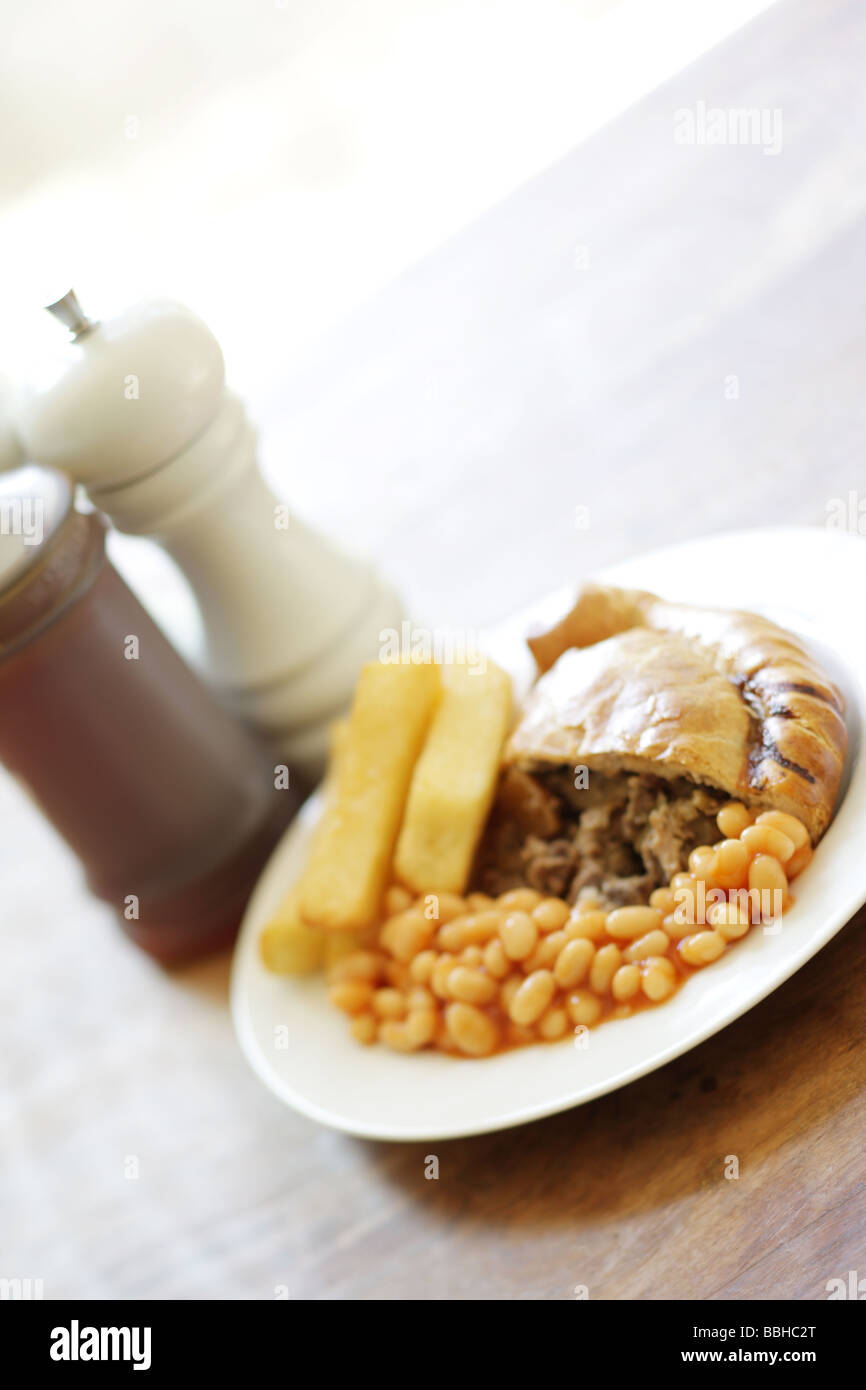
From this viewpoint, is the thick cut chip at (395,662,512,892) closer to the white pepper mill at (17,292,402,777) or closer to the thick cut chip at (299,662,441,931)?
the thick cut chip at (299,662,441,931)

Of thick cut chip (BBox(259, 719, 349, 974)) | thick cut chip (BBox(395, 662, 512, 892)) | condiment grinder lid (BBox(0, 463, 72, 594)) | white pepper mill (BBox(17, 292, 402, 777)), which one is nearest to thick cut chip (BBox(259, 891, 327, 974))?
thick cut chip (BBox(259, 719, 349, 974))

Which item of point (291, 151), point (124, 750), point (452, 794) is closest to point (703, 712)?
point (452, 794)

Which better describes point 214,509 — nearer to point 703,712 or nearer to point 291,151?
point 703,712

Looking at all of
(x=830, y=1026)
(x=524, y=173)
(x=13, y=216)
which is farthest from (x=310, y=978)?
(x=13, y=216)

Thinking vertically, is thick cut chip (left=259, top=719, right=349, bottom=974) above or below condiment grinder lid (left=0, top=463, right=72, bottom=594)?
below

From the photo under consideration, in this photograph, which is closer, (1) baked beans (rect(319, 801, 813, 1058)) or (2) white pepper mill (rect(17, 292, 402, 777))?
(1) baked beans (rect(319, 801, 813, 1058))
